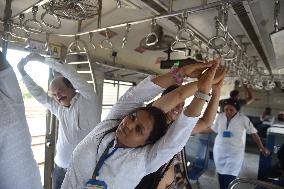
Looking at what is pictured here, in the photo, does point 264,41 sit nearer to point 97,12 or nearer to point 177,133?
point 97,12

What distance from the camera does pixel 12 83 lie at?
1057mm

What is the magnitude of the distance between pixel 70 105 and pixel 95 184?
4.08 feet

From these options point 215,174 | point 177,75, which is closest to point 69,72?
point 177,75

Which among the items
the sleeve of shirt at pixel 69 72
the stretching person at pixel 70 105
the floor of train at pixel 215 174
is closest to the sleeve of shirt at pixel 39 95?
the stretching person at pixel 70 105

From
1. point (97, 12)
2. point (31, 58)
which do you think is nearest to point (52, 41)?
point (31, 58)

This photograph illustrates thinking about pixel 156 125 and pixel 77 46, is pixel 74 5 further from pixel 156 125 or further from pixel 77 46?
pixel 156 125

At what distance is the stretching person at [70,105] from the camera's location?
2.31 metres

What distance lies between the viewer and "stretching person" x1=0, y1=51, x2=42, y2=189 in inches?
39.4

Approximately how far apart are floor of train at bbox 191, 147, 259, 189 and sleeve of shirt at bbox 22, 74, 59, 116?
327 cm

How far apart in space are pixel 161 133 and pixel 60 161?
1387 millimetres

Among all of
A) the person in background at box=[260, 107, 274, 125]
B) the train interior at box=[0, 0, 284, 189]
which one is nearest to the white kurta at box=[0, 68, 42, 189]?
the train interior at box=[0, 0, 284, 189]

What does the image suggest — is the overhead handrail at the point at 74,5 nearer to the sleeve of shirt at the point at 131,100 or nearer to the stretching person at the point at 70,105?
the stretching person at the point at 70,105

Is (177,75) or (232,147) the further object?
(232,147)

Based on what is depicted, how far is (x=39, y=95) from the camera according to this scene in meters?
2.67
